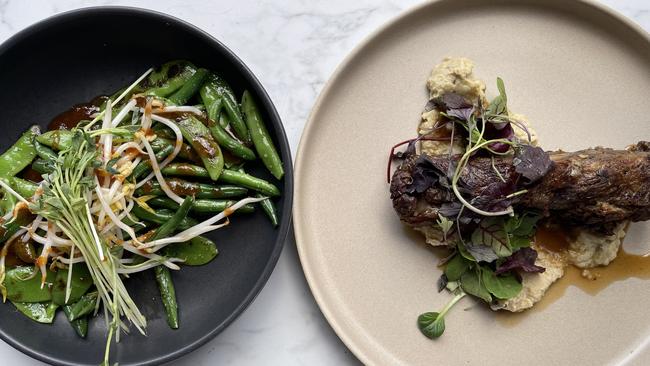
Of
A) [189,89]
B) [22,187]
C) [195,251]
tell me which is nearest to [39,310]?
[22,187]

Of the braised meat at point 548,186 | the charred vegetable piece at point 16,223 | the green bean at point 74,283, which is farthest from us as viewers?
the green bean at point 74,283

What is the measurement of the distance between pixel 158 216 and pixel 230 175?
430mm

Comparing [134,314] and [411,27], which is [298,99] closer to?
[411,27]

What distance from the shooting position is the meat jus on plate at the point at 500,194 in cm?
311

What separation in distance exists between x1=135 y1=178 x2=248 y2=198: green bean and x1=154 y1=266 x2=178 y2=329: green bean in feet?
1.43

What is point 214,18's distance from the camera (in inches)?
142

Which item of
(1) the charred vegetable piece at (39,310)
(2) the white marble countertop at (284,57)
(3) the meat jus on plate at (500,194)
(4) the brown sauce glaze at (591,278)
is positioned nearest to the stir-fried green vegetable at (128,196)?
(1) the charred vegetable piece at (39,310)

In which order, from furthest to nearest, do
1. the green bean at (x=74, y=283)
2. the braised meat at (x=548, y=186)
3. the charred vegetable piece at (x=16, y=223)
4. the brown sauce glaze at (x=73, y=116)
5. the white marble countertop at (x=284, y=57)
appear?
the white marble countertop at (x=284, y=57), the brown sauce glaze at (x=73, y=116), the green bean at (x=74, y=283), the charred vegetable piece at (x=16, y=223), the braised meat at (x=548, y=186)

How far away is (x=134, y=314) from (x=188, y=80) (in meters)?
1.28

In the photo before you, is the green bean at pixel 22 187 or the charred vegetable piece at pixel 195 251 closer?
the green bean at pixel 22 187

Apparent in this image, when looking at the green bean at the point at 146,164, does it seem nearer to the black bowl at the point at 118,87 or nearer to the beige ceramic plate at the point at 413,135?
the black bowl at the point at 118,87

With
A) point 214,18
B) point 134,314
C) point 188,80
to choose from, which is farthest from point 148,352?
point 214,18

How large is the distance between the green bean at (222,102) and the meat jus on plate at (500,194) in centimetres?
84

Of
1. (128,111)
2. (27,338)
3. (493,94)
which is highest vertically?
(493,94)
